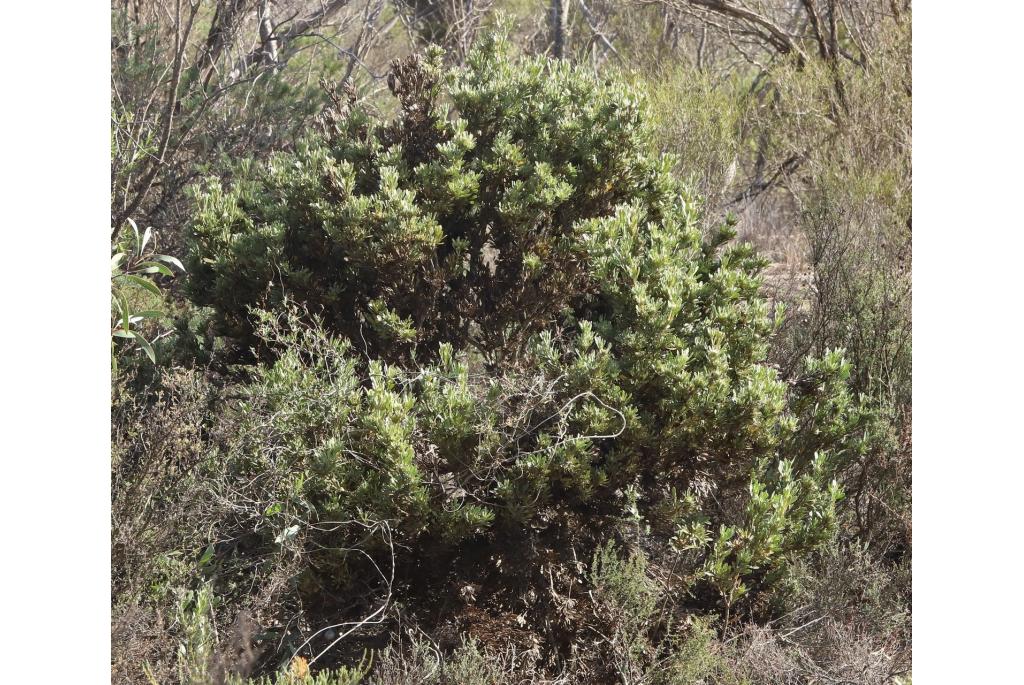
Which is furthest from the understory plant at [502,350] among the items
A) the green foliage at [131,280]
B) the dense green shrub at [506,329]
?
the green foliage at [131,280]

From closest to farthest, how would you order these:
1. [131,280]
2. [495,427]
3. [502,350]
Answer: [495,427] → [131,280] → [502,350]

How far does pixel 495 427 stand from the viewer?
288 cm

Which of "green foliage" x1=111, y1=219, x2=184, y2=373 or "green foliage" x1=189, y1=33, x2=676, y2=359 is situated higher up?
"green foliage" x1=189, y1=33, x2=676, y2=359

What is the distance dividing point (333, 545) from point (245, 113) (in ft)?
12.5

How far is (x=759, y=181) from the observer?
759 cm

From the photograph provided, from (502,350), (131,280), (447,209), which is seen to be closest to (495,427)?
(502,350)

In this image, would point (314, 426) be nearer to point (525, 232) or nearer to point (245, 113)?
point (525, 232)

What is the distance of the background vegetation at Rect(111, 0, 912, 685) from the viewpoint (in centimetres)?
287

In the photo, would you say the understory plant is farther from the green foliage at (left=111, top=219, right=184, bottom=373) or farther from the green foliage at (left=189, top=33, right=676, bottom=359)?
the green foliage at (left=111, top=219, right=184, bottom=373)

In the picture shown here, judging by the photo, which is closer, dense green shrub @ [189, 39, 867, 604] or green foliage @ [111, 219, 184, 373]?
dense green shrub @ [189, 39, 867, 604]

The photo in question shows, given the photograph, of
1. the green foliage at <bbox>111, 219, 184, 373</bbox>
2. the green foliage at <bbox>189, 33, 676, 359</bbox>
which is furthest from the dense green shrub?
the green foliage at <bbox>111, 219, 184, 373</bbox>

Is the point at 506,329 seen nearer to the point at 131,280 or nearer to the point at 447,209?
the point at 447,209

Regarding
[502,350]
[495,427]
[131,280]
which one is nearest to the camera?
[495,427]

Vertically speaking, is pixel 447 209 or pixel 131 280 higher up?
pixel 447 209
